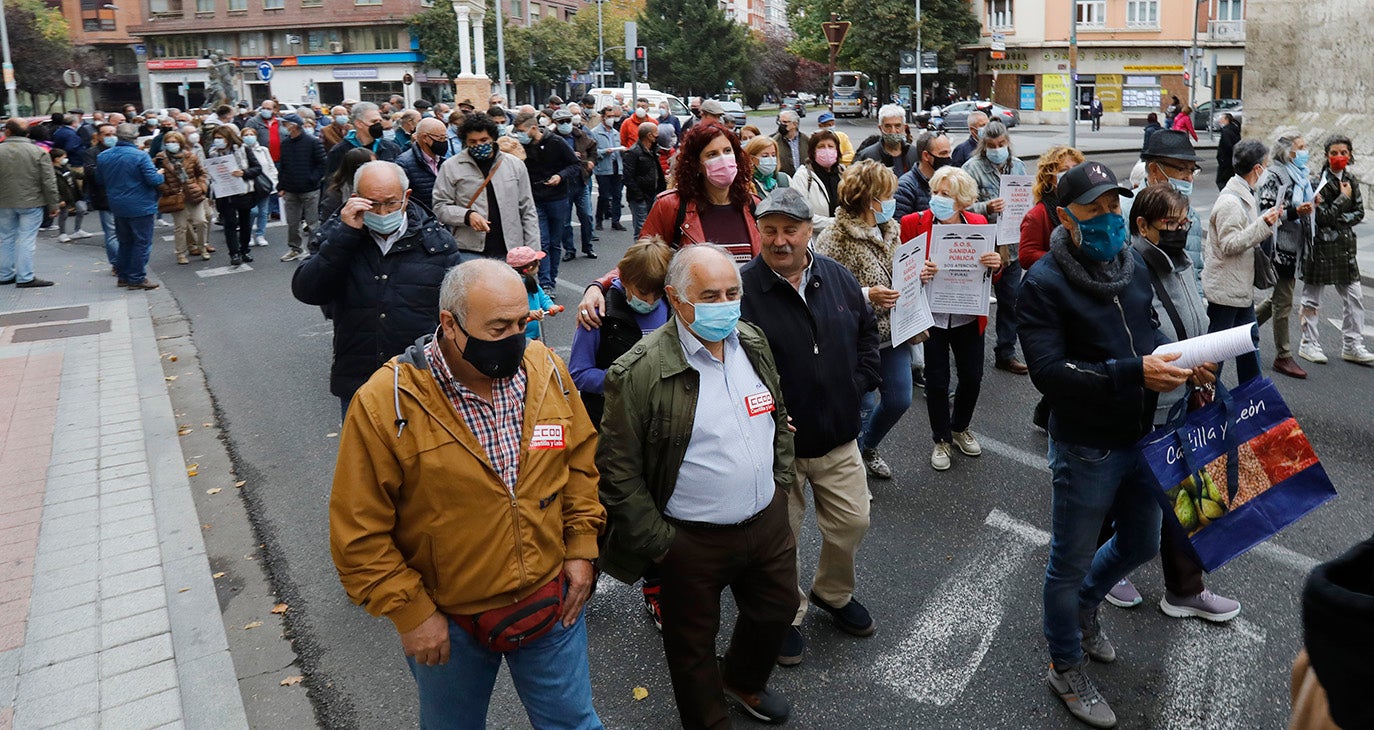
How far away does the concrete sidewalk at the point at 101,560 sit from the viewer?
13.5 feet

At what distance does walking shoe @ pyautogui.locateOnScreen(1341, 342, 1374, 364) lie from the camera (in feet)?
28.1

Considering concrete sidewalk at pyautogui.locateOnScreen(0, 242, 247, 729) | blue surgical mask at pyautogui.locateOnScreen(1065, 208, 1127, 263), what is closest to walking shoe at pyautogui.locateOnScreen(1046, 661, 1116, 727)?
blue surgical mask at pyautogui.locateOnScreen(1065, 208, 1127, 263)

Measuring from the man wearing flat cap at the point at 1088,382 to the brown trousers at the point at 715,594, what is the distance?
3.31ft

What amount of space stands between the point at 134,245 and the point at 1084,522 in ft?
41.0

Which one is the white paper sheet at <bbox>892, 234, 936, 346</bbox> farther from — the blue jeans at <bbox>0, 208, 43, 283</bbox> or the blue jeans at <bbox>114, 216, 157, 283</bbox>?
the blue jeans at <bbox>0, 208, 43, 283</bbox>

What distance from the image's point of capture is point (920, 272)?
5.86 metres

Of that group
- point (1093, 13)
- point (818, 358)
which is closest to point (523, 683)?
point (818, 358)

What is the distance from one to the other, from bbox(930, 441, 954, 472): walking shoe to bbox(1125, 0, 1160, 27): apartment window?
199 ft

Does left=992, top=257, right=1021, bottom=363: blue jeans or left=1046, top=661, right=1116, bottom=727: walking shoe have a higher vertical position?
left=992, top=257, right=1021, bottom=363: blue jeans

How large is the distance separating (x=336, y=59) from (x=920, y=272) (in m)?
77.2

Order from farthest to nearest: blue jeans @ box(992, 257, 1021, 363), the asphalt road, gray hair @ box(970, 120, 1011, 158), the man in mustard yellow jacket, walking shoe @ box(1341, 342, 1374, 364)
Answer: walking shoe @ box(1341, 342, 1374, 364)
gray hair @ box(970, 120, 1011, 158)
blue jeans @ box(992, 257, 1021, 363)
the asphalt road
the man in mustard yellow jacket

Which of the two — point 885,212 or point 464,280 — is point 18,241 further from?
point 464,280

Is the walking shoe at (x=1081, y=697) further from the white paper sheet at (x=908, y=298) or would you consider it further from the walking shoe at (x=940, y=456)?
the walking shoe at (x=940, y=456)

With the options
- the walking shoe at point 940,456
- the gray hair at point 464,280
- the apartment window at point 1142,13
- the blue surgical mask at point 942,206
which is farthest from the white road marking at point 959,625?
the apartment window at point 1142,13
